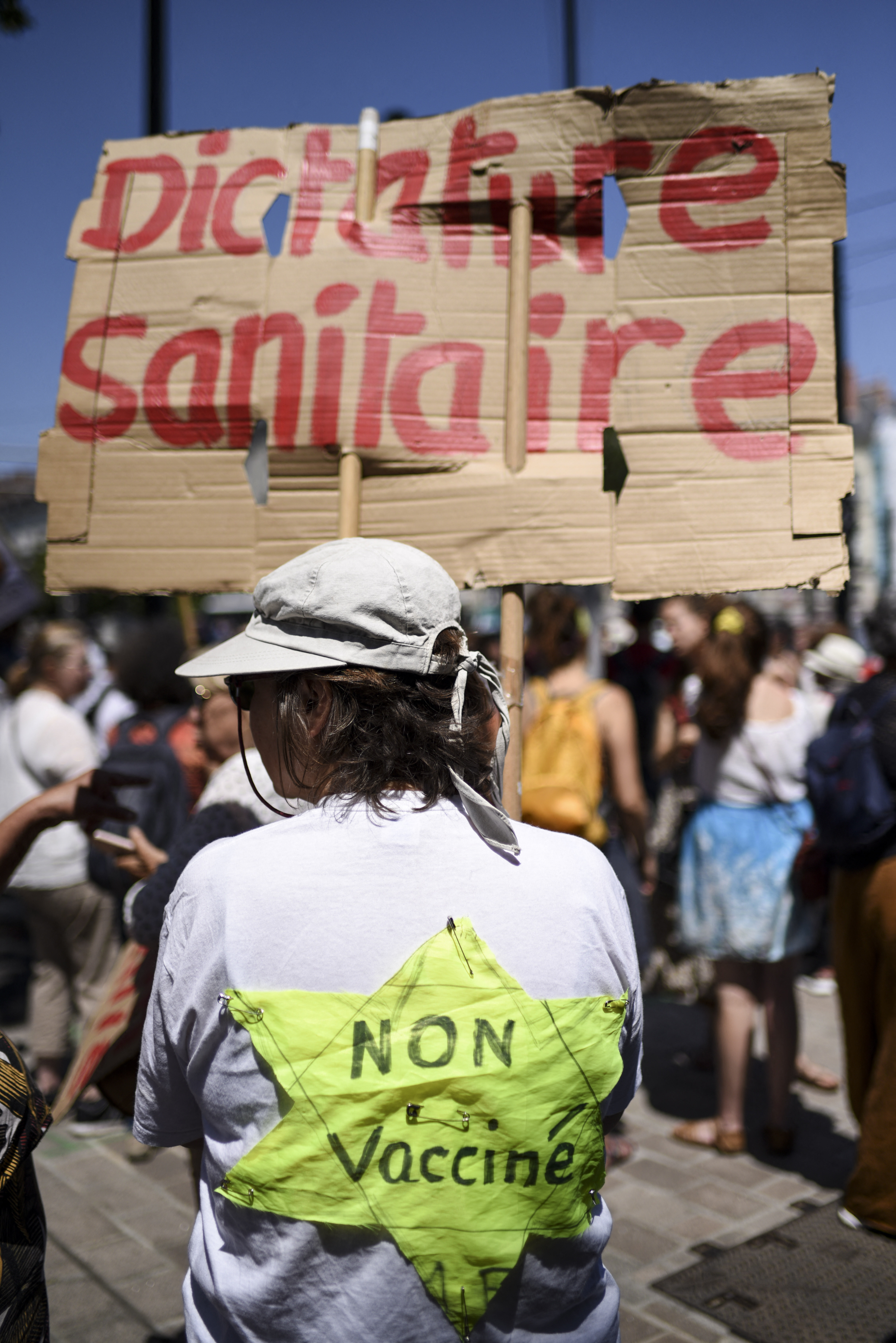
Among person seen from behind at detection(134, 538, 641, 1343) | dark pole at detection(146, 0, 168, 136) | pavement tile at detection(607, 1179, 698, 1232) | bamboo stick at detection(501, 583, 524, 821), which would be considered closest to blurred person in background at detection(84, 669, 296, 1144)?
bamboo stick at detection(501, 583, 524, 821)

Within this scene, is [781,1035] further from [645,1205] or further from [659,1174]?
[645,1205]

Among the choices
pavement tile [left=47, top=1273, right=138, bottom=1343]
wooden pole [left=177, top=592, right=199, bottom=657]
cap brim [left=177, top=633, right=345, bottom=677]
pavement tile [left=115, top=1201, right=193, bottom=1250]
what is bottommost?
pavement tile [left=47, top=1273, right=138, bottom=1343]

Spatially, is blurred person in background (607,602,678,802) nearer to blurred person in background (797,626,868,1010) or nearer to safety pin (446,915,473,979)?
blurred person in background (797,626,868,1010)

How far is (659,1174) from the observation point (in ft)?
12.6

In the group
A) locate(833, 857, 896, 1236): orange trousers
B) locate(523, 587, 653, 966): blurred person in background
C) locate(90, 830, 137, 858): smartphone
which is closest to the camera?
locate(90, 830, 137, 858): smartphone

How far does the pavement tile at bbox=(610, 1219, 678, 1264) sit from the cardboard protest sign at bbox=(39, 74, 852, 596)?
228 centimetres

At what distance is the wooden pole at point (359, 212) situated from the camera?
2217 mm

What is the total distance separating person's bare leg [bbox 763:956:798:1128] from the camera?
401 centimetres

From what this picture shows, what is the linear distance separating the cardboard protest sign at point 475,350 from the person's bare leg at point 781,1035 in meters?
2.45

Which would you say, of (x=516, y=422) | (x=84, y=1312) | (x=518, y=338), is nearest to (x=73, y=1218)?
(x=84, y=1312)

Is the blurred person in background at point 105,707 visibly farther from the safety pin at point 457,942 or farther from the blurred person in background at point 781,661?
the safety pin at point 457,942

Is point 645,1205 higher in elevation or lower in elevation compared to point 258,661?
lower

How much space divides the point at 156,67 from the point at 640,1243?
736 cm

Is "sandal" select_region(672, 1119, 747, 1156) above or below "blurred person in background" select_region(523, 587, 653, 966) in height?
below
